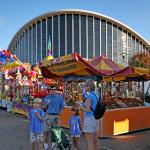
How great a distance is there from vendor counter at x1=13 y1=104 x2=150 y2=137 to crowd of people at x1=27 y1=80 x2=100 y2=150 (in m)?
2.33

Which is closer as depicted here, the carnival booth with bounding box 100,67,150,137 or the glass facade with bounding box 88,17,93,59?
the carnival booth with bounding box 100,67,150,137

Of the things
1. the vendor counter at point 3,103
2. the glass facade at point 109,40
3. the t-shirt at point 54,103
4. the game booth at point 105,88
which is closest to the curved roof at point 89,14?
the glass facade at point 109,40

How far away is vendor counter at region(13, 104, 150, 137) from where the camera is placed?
387 inches

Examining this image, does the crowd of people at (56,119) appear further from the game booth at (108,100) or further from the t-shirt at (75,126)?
the game booth at (108,100)

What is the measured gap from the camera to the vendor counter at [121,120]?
9820mm

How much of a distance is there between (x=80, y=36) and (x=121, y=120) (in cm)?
6205

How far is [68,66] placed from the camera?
34.6ft

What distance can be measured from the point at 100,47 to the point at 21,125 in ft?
199

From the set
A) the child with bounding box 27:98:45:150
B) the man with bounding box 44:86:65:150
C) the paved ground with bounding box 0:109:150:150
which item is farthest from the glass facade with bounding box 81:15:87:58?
the child with bounding box 27:98:45:150

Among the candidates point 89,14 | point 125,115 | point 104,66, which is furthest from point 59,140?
point 89,14

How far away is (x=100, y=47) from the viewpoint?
72.5 m

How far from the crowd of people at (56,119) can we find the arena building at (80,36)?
60663mm

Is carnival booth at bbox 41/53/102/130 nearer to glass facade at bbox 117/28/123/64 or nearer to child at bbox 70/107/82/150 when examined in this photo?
child at bbox 70/107/82/150

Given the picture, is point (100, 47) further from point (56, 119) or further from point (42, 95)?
point (56, 119)
